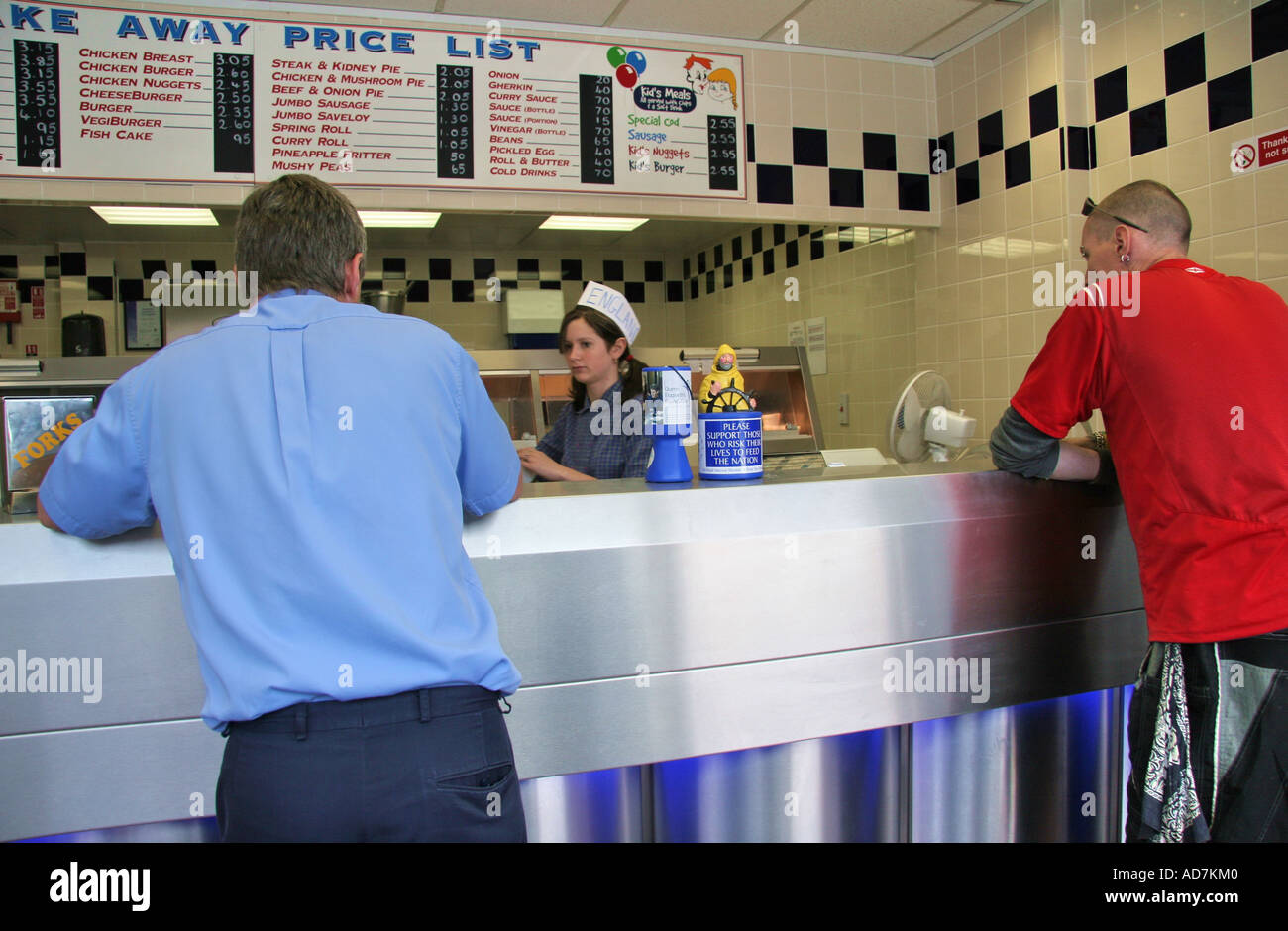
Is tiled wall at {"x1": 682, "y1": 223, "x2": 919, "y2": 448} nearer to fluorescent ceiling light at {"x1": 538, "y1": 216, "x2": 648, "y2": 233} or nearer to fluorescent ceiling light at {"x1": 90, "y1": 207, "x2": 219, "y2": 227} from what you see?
fluorescent ceiling light at {"x1": 538, "y1": 216, "x2": 648, "y2": 233}

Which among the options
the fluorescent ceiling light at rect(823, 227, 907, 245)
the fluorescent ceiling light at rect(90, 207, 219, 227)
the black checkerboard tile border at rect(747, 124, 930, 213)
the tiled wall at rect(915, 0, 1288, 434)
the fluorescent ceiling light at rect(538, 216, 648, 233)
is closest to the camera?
the tiled wall at rect(915, 0, 1288, 434)

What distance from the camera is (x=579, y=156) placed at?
12.0 ft

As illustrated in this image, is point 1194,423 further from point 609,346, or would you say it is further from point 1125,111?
point 1125,111

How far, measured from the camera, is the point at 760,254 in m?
5.46

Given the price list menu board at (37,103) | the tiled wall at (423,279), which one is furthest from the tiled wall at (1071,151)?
the price list menu board at (37,103)

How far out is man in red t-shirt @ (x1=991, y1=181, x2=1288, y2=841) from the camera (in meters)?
1.46

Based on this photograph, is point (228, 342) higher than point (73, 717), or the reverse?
point (228, 342)

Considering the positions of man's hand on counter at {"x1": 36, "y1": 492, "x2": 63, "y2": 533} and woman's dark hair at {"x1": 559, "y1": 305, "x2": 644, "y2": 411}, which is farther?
woman's dark hair at {"x1": 559, "y1": 305, "x2": 644, "y2": 411}

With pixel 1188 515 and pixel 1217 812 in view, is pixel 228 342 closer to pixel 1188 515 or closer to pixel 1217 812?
pixel 1188 515

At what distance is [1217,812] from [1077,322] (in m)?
0.82

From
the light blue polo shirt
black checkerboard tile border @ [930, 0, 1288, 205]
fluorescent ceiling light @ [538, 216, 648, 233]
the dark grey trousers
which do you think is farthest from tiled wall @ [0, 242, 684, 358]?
the dark grey trousers

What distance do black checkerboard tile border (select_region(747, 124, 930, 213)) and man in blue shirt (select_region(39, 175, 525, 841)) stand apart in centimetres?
305

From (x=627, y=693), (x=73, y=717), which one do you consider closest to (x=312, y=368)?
(x=73, y=717)

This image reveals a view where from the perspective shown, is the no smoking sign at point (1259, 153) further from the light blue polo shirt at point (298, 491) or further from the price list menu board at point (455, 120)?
the light blue polo shirt at point (298, 491)
